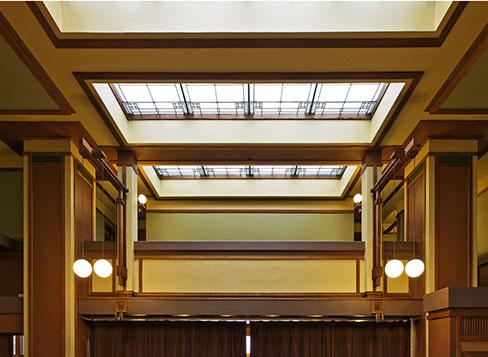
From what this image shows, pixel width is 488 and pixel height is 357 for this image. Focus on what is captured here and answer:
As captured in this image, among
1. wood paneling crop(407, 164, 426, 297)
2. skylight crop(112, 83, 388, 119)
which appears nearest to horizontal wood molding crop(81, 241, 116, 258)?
skylight crop(112, 83, 388, 119)

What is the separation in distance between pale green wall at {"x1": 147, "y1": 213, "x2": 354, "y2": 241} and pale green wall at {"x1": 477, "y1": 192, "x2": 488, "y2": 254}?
311cm

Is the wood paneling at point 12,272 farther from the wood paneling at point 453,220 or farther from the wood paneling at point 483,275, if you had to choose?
the wood paneling at point 483,275

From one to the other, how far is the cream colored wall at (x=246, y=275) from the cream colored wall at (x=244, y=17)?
14.9 feet

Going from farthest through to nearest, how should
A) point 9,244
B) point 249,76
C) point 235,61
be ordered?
point 9,244
point 249,76
point 235,61

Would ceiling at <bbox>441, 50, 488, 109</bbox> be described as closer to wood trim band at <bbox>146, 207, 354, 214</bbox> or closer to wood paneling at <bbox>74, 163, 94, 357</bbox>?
wood paneling at <bbox>74, 163, 94, 357</bbox>

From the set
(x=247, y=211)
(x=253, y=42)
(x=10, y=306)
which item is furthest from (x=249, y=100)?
(x=247, y=211)

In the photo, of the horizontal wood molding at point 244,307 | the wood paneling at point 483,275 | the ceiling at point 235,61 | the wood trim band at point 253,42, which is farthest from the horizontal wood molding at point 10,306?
the wood paneling at point 483,275

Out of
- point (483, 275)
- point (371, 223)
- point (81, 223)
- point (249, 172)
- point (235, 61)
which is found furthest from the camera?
point (249, 172)

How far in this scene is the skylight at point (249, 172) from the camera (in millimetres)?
11844

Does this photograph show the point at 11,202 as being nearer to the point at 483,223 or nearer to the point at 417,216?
the point at 417,216

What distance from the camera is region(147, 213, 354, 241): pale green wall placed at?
13.1m

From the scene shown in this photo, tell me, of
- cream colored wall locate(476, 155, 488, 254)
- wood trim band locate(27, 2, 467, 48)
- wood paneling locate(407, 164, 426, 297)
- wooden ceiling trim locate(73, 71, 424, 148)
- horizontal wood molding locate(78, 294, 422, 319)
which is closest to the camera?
wood trim band locate(27, 2, 467, 48)

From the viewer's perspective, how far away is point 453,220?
26.5ft

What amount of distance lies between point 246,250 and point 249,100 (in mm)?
2111
